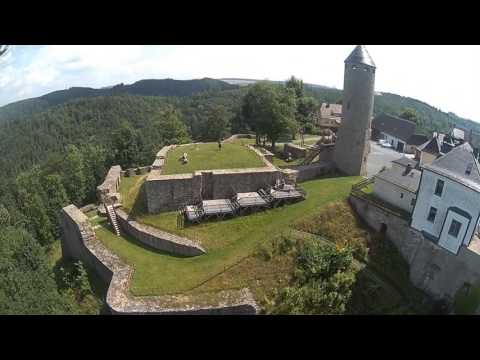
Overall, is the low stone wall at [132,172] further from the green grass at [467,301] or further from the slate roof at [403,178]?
the green grass at [467,301]

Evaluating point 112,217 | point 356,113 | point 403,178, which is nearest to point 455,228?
point 403,178

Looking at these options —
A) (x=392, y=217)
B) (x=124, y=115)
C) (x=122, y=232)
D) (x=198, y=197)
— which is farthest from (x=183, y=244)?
(x=124, y=115)

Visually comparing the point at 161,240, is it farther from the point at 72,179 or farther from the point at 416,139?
the point at 416,139

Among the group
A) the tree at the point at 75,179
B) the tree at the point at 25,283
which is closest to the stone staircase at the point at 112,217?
the tree at the point at 25,283

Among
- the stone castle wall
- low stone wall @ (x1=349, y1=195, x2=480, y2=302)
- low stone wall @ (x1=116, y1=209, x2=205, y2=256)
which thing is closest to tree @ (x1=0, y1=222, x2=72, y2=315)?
low stone wall @ (x1=116, y1=209, x2=205, y2=256)
